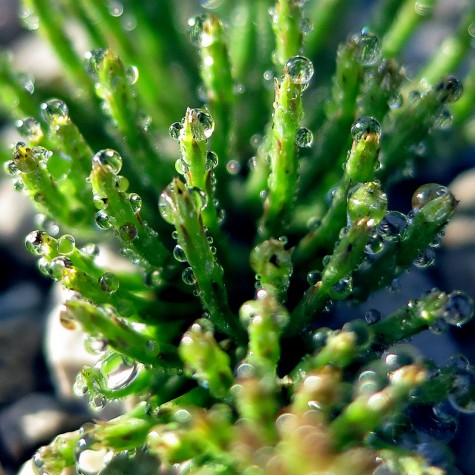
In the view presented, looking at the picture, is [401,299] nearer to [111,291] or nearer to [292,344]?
[292,344]

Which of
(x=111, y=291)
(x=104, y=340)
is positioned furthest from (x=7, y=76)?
(x=104, y=340)

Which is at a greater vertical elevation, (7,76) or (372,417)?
(7,76)

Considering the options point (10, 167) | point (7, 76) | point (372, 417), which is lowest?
point (372, 417)

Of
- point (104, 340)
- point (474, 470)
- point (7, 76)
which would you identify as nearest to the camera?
point (104, 340)

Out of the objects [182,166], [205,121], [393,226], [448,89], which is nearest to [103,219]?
[182,166]

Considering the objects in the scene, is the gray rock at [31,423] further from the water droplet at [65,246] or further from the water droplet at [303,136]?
the water droplet at [303,136]

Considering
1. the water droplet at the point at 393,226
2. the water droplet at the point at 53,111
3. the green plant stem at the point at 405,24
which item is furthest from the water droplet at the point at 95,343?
the green plant stem at the point at 405,24

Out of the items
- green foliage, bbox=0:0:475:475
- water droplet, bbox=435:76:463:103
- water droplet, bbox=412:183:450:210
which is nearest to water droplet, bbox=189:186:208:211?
green foliage, bbox=0:0:475:475
